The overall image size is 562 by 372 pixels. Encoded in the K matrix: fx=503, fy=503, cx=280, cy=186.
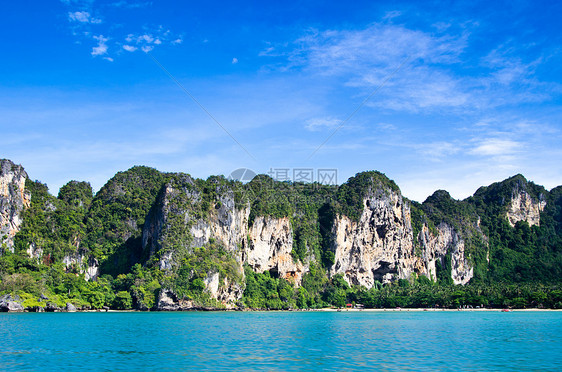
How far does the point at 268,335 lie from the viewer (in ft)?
109

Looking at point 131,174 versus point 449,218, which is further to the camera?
point 449,218

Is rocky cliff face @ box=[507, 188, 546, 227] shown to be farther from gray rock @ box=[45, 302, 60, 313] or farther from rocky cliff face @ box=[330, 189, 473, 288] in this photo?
gray rock @ box=[45, 302, 60, 313]

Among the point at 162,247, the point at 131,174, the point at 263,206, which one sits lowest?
the point at 162,247

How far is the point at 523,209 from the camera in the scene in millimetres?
139750

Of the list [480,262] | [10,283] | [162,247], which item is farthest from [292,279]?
[480,262]

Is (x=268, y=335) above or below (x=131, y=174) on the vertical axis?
below

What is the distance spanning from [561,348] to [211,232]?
210 ft

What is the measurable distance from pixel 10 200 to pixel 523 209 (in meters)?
126

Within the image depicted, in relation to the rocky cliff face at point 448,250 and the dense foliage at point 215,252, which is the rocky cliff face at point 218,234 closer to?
the dense foliage at point 215,252

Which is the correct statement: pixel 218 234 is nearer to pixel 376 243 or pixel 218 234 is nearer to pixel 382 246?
pixel 376 243

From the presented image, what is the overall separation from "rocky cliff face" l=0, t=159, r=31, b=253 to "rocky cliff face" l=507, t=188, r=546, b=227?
119777mm

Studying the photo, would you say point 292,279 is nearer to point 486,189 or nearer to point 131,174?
point 131,174

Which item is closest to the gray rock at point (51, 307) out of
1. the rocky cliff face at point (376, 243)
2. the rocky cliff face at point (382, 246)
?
the rocky cliff face at point (382, 246)

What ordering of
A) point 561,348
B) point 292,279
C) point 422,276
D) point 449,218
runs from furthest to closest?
point 449,218, point 422,276, point 292,279, point 561,348
